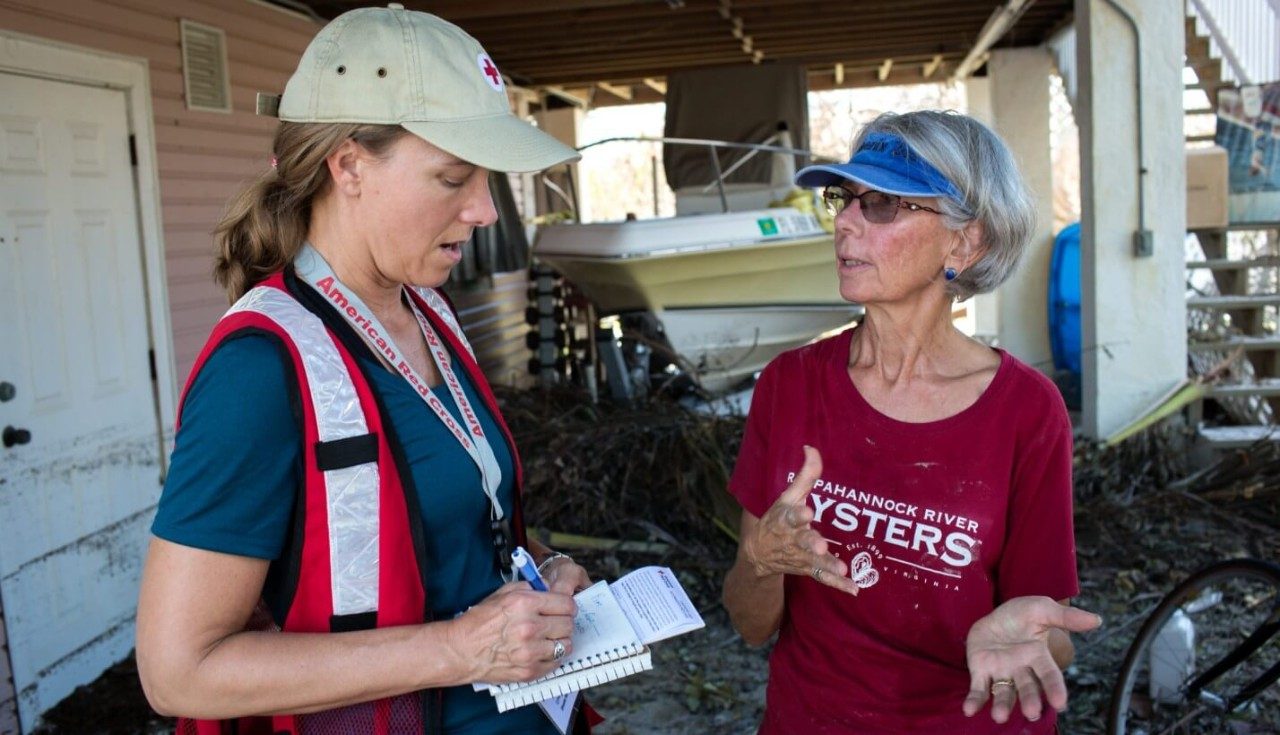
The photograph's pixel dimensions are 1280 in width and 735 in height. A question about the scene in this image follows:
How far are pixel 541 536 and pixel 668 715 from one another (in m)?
1.68

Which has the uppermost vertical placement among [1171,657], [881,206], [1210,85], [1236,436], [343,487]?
[1210,85]

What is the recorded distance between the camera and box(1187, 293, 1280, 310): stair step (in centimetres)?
824

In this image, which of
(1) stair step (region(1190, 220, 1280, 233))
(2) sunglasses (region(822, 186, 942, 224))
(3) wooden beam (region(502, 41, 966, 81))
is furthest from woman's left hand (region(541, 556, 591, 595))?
(3) wooden beam (region(502, 41, 966, 81))

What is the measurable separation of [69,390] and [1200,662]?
4.79 meters

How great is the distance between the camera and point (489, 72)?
1661 millimetres

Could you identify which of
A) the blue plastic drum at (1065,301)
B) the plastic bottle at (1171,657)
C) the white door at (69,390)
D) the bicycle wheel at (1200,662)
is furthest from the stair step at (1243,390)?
the white door at (69,390)

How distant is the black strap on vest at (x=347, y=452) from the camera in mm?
1384

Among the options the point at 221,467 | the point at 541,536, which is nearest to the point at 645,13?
the point at 541,536

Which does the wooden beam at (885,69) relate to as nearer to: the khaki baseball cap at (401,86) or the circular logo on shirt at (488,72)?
the circular logo on shirt at (488,72)

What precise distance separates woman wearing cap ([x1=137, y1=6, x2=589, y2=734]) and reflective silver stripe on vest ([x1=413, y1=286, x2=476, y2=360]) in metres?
0.16

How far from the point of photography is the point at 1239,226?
30.3 feet

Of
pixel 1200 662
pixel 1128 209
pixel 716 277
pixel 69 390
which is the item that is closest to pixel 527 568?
pixel 1200 662

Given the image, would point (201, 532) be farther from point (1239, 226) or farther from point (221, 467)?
point (1239, 226)

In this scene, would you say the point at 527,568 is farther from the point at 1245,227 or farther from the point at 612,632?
the point at 1245,227
